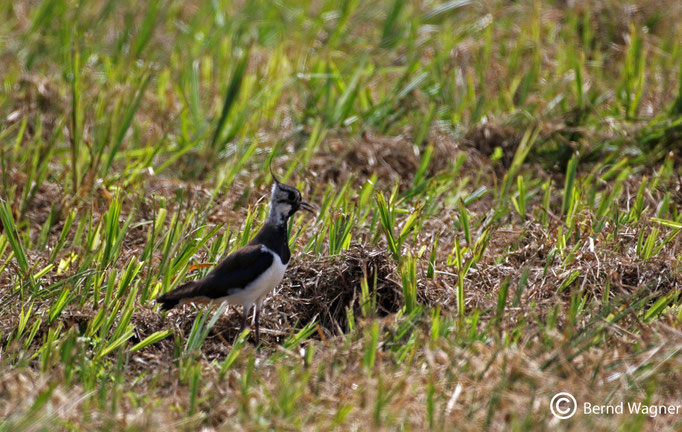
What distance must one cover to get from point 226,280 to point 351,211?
3.15 feet

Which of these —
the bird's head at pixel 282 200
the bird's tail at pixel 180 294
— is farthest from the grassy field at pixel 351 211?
the bird's head at pixel 282 200

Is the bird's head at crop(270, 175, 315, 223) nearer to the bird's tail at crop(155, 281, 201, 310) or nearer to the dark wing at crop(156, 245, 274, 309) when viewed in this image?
the dark wing at crop(156, 245, 274, 309)

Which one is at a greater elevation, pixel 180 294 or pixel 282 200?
pixel 282 200

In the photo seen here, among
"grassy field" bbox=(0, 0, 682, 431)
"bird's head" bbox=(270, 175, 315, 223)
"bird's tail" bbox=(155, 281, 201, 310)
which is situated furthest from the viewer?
"bird's head" bbox=(270, 175, 315, 223)

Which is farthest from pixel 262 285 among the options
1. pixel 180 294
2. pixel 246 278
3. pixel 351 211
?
pixel 351 211

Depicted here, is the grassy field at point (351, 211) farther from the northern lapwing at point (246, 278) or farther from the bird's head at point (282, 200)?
the bird's head at point (282, 200)

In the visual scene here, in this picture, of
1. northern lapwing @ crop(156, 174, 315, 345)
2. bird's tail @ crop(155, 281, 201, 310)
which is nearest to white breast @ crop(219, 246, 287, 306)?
northern lapwing @ crop(156, 174, 315, 345)

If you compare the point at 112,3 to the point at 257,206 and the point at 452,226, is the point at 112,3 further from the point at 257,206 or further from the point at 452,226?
the point at 452,226

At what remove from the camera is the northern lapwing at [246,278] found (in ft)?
13.2

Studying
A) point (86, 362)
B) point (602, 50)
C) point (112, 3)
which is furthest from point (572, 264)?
point (112, 3)

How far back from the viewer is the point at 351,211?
4746 mm

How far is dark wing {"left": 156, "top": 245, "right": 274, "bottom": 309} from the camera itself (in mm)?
4016

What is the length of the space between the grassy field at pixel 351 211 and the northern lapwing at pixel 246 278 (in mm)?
122

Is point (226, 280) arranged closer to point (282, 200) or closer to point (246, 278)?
point (246, 278)
